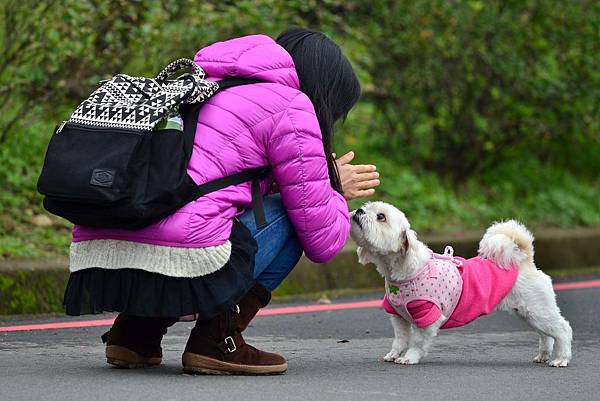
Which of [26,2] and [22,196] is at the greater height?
[26,2]

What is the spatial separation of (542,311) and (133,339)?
73.0 inches

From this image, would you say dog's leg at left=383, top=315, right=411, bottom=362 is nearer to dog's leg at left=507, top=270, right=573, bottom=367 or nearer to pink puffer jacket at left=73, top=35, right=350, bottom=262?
dog's leg at left=507, top=270, right=573, bottom=367

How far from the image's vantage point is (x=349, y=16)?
10.9m

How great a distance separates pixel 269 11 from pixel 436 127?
2.58m

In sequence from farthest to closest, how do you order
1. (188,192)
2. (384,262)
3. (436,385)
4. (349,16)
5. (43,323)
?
(349,16) → (43,323) → (384,262) → (436,385) → (188,192)

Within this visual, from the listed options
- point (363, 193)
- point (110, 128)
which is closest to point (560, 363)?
point (363, 193)

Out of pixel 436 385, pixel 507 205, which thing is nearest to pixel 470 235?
pixel 507 205

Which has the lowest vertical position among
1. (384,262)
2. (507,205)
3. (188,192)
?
(507,205)

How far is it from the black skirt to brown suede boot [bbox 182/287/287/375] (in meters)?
0.18

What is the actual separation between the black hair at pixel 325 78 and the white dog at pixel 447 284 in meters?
0.50

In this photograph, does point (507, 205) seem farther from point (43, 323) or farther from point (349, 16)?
point (43, 323)

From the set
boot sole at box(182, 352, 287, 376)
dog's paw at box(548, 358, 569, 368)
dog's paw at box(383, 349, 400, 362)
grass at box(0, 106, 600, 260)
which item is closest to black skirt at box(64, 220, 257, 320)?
boot sole at box(182, 352, 287, 376)

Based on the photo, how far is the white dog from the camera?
5.74 meters

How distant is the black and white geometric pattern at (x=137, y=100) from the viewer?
15.6 feet
